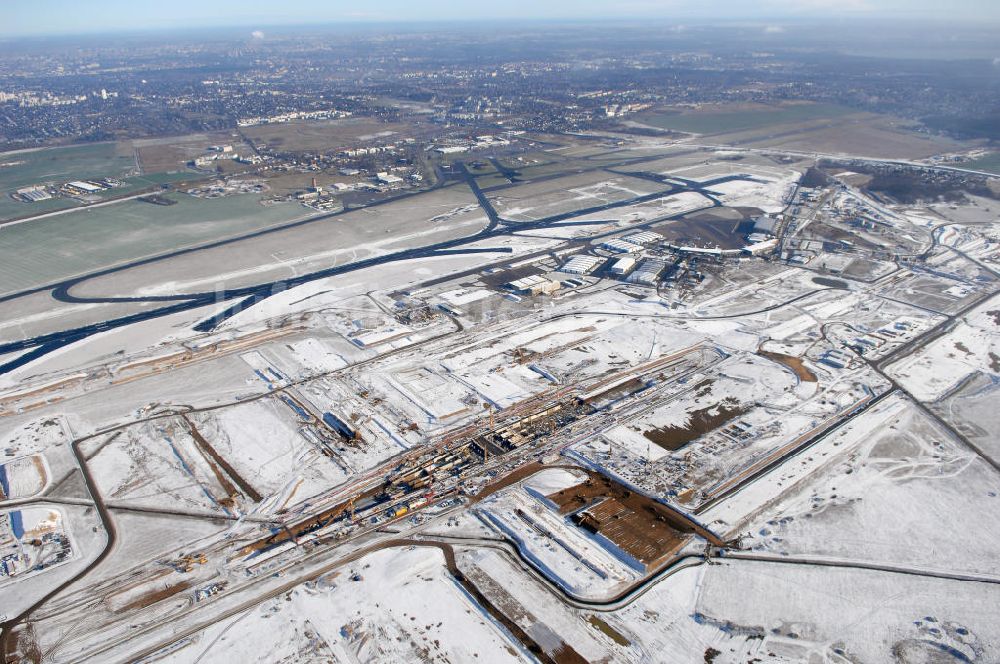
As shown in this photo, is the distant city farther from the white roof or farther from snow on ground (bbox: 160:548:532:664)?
the white roof

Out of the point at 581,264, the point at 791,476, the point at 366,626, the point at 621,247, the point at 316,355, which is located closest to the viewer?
the point at 366,626

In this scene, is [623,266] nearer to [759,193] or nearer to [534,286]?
[534,286]

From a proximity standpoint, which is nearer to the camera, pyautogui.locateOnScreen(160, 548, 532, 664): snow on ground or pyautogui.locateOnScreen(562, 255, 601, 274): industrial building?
pyautogui.locateOnScreen(160, 548, 532, 664): snow on ground

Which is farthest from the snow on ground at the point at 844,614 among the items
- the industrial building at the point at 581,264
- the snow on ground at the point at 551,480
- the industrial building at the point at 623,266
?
the industrial building at the point at 581,264

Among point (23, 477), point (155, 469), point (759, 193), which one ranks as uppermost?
point (23, 477)

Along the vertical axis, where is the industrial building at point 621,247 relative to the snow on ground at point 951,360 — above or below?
above


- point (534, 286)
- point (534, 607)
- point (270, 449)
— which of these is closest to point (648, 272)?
point (534, 286)

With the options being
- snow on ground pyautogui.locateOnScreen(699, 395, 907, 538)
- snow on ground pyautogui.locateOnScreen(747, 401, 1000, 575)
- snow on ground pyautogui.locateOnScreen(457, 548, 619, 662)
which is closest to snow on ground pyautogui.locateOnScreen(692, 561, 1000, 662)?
snow on ground pyautogui.locateOnScreen(747, 401, 1000, 575)

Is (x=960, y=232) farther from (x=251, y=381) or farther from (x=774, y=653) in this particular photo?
(x=251, y=381)

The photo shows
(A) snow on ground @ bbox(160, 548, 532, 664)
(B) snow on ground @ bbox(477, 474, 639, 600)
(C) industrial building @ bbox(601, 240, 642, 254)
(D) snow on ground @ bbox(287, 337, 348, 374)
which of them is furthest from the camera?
(C) industrial building @ bbox(601, 240, 642, 254)

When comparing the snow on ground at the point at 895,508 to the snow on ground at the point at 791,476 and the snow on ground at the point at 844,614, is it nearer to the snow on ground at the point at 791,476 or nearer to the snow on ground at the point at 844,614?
the snow on ground at the point at 791,476
